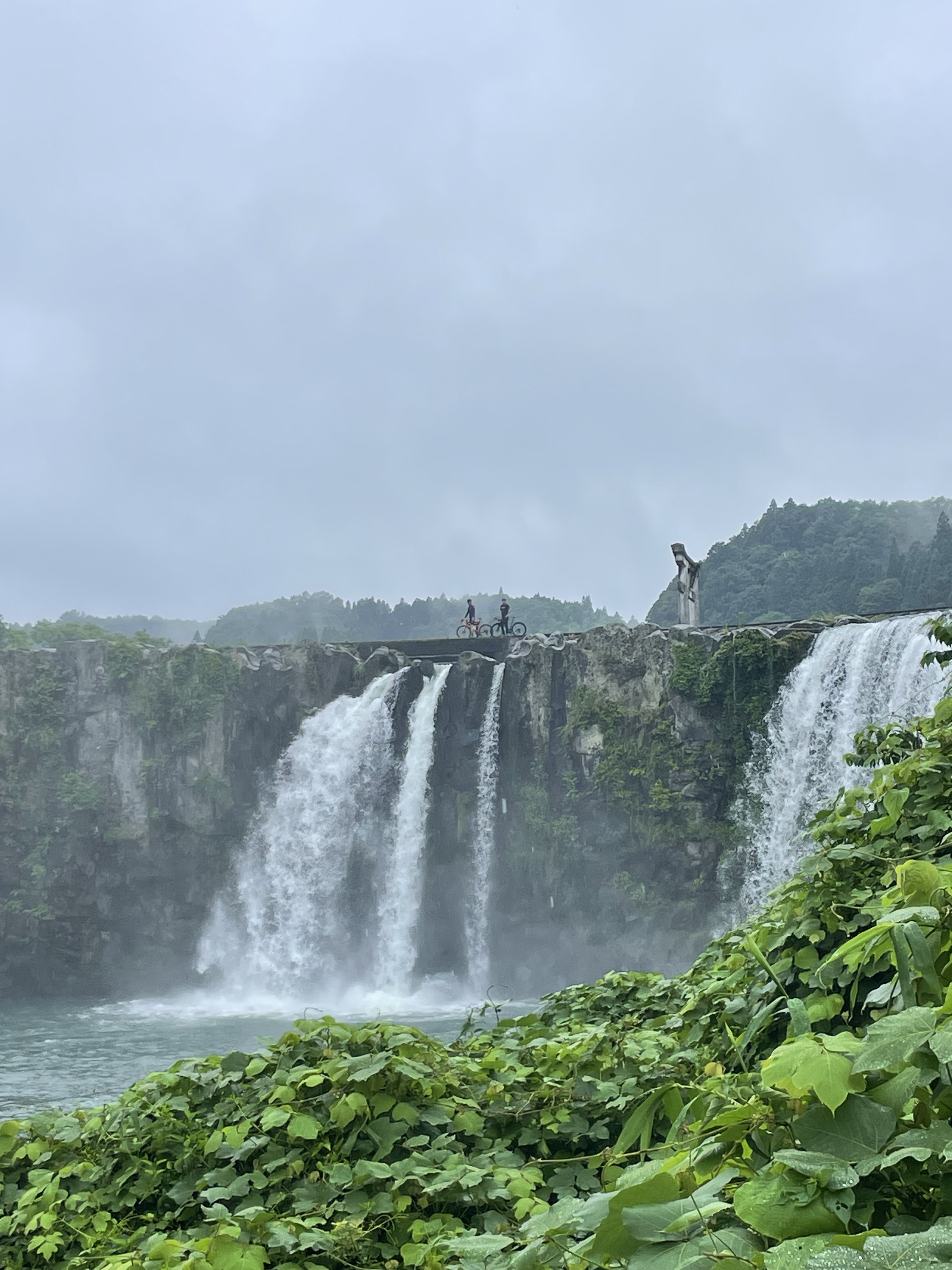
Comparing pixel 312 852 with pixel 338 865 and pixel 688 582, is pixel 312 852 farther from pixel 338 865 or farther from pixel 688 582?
pixel 688 582

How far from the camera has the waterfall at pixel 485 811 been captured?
23.0 metres

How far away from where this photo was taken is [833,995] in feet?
7.08

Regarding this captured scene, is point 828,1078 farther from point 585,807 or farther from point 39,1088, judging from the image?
point 585,807

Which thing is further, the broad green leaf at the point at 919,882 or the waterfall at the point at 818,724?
the waterfall at the point at 818,724

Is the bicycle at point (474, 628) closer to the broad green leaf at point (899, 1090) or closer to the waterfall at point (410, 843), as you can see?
the waterfall at point (410, 843)

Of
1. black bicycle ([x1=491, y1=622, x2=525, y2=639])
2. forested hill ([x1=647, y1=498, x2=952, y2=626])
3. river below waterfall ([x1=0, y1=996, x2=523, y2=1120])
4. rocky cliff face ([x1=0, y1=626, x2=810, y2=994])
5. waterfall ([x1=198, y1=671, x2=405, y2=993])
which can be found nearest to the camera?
river below waterfall ([x1=0, y1=996, x2=523, y2=1120])

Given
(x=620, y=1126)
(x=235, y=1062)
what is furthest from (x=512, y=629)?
(x=620, y=1126)

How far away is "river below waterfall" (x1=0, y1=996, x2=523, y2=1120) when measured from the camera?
13.5 metres

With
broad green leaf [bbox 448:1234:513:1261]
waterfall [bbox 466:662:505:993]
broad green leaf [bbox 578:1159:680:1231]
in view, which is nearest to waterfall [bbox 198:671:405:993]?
waterfall [bbox 466:662:505:993]

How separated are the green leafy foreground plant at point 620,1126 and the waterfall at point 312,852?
20.2 m

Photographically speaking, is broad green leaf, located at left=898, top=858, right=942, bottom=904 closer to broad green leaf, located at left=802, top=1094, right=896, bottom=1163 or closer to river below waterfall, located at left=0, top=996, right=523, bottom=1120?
broad green leaf, located at left=802, top=1094, right=896, bottom=1163

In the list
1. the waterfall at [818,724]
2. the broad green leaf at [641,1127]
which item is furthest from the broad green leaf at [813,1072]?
the waterfall at [818,724]

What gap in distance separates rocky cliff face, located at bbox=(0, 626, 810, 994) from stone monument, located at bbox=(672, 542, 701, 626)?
11.1 feet

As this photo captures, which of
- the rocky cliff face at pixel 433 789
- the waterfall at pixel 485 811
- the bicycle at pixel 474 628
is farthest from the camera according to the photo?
the bicycle at pixel 474 628
